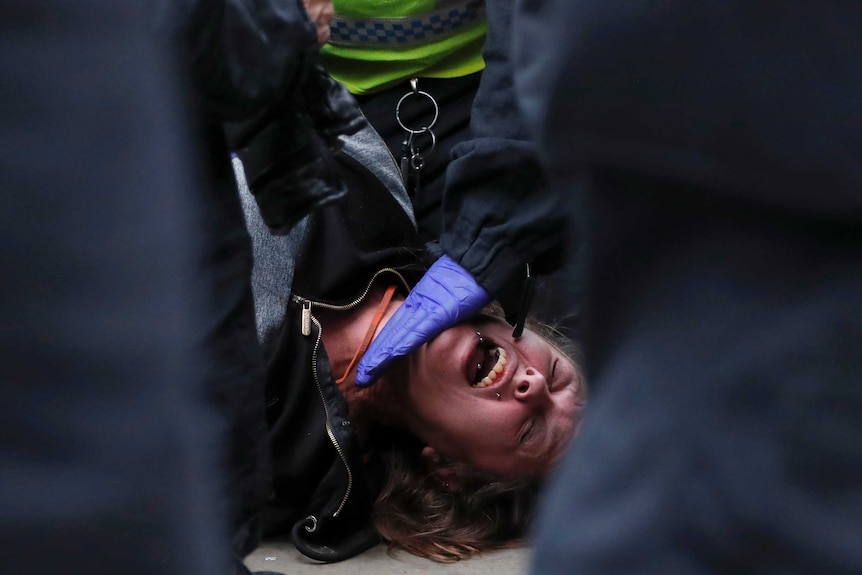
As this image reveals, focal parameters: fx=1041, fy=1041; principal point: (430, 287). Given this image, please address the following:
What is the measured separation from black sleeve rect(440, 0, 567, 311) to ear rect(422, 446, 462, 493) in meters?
0.49

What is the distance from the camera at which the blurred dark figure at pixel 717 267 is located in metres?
0.58

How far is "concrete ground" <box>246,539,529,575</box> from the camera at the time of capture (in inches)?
75.8

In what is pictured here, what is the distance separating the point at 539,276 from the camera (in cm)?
202

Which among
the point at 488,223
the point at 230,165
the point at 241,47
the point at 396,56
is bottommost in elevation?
the point at 488,223

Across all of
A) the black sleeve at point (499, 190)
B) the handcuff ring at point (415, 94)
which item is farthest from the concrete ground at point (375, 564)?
the handcuff ring at point (415, 94)

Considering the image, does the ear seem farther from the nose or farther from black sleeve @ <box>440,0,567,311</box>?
black sleeve @ <box>440,0,567,311</box>

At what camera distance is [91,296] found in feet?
2.24

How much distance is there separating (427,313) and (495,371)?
209 millimetres

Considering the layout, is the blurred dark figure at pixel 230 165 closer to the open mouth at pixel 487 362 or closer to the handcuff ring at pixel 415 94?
the open mouth at pixel 487 362

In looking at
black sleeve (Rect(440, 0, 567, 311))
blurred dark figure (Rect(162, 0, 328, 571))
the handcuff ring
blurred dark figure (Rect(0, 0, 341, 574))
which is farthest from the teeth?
blurred dark figure (Rect(0, 0, 341, 574))

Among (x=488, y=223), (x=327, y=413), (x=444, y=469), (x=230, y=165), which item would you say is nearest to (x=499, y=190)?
(x=488, y=223)

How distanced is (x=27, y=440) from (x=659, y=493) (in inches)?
16.1

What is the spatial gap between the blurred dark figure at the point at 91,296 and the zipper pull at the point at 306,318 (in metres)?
1.21

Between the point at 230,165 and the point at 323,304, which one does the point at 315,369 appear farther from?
the point at 230,165
